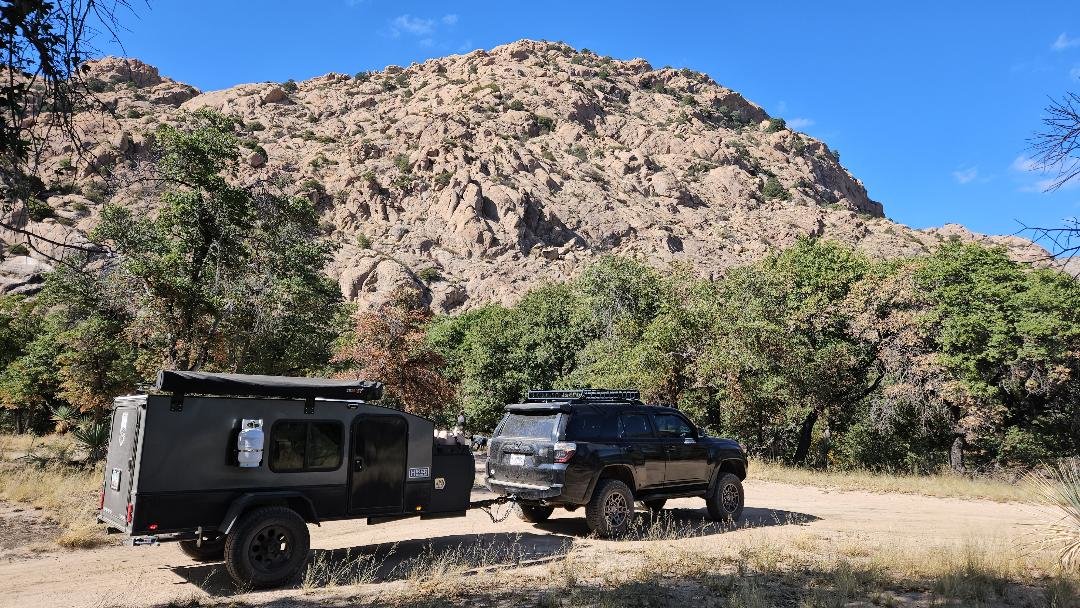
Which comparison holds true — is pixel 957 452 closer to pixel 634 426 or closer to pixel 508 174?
pixel 634 426

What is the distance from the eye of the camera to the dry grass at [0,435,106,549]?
9664mm

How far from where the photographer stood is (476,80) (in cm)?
12475

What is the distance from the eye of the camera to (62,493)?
12977 mm

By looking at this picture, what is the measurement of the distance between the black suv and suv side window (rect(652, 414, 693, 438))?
18 mm

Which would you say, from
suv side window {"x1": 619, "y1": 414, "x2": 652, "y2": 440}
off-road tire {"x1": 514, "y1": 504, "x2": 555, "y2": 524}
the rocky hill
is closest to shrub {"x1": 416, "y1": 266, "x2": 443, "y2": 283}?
the rocky hill

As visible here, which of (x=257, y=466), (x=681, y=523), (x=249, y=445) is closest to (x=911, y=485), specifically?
(x=681, y=523)

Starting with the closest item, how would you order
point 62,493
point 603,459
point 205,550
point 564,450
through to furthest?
point 205,550
point 564,450
point 603,459
point 62,493

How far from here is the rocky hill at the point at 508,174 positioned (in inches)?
2975

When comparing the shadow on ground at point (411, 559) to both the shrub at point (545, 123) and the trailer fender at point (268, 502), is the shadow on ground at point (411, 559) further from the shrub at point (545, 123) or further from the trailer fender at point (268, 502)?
the shrub at point (545, 123)

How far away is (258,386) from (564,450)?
4326 millimetres

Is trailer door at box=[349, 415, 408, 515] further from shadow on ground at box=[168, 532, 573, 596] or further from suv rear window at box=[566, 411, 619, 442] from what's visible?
suv rear window at box=[566, 411, 619, 442]

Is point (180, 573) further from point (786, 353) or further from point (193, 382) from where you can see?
point (786, 353)

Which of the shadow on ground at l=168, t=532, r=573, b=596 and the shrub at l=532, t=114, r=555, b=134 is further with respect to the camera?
the shrub at l=532, t=114, r=555, b=134

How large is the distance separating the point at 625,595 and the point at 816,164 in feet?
427
